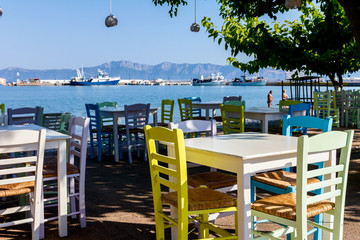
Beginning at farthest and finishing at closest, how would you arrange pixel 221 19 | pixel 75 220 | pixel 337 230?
pixel 221 19 < pixel 75 220 < pixel 337 230

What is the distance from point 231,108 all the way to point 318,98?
→ 698cm

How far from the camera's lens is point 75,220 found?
388 cm

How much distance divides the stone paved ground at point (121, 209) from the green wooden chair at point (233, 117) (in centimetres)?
136

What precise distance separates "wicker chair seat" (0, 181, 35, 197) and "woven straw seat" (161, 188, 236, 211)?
43.8 inches

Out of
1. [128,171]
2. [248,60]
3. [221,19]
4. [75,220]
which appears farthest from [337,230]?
[248,60]

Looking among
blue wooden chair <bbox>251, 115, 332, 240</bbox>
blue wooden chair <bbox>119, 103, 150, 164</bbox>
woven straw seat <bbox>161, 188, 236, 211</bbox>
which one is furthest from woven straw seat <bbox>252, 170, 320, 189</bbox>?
blue wooden chair <bbox>119, 103, 150, 164</bbox>

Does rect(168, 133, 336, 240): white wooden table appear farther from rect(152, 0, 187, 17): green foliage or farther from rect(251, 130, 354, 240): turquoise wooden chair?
rect(152, 0, 187, 17): green foliage

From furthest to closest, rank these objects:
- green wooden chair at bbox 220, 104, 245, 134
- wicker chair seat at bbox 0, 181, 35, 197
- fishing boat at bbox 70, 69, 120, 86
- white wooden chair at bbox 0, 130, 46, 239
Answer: fishing boat at bbox 70, 69, 120, 86 < green wooden chair at bbox 220, 104, 245, 134 < wicker chair seat at bbox 0, 181, 35, 197 < white wooden chair at bbox 0, 130, 46, 239

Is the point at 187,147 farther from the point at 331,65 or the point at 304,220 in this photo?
the point at 331,65

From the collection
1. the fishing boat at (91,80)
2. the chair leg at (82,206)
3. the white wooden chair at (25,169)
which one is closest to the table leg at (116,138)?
the chair leg at (82,206)

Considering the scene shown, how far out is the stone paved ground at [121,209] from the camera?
349cm

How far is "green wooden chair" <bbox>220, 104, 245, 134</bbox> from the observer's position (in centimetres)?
543

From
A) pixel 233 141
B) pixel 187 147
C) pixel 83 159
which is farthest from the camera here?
pixel 83 159

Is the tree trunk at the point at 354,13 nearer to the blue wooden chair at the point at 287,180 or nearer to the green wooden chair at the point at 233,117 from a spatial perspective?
the blue wooden chair at the point at 287,180
